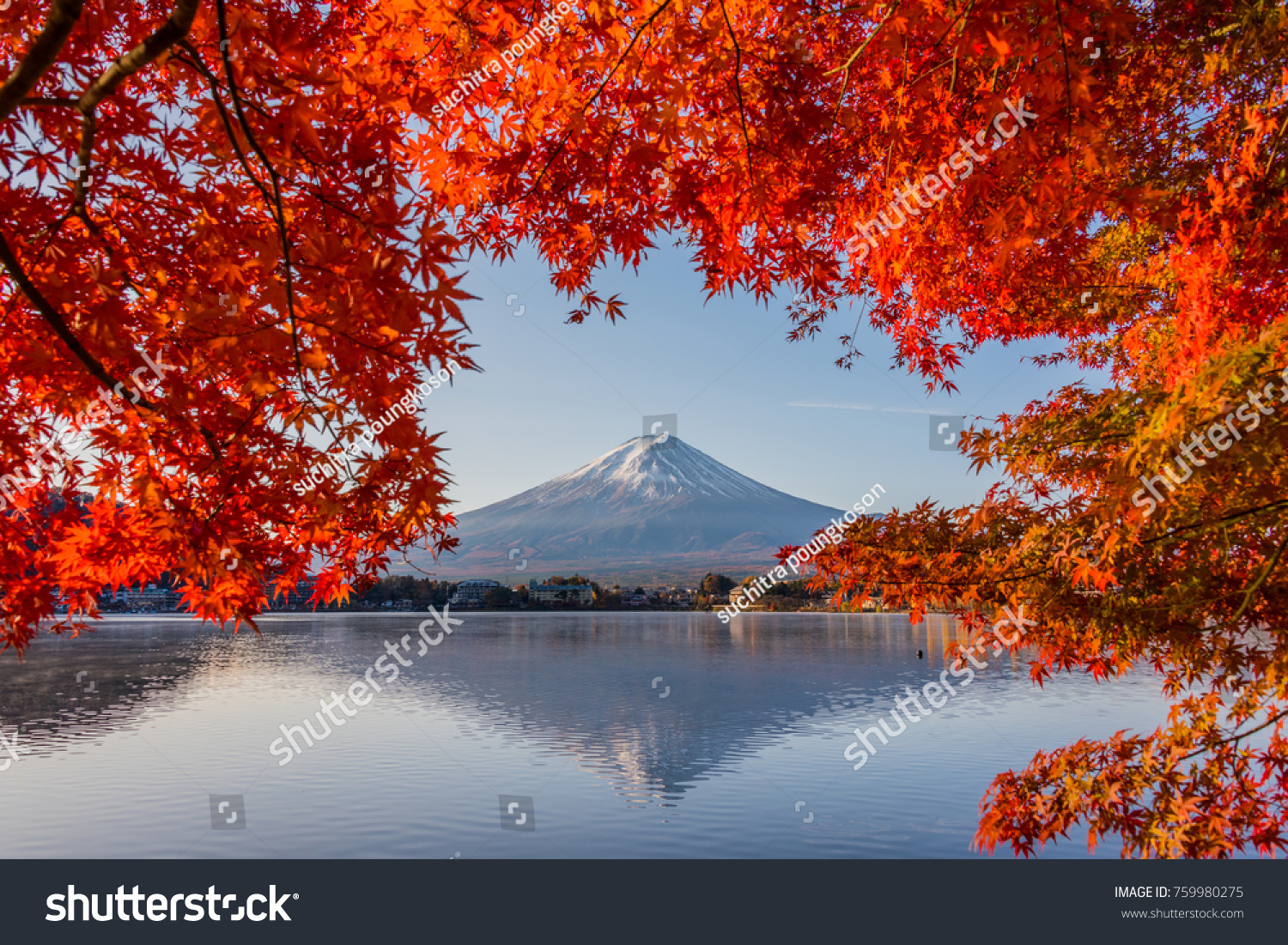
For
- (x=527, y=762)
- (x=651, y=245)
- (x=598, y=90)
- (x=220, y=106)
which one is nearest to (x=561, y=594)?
(x=527, y=762)

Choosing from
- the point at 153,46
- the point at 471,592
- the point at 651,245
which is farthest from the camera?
the point at 471,592

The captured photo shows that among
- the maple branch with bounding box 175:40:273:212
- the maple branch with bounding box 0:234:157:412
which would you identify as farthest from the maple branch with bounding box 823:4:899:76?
the maple branch with bounding box 0:234:157:412

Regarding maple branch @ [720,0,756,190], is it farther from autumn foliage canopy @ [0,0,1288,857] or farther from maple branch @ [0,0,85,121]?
maple branch @ [0,0,85,121]

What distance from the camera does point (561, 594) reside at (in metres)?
126

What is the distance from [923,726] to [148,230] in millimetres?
20460

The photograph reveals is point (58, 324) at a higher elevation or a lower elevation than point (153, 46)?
lower

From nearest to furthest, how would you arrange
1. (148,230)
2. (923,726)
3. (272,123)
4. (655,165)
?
(272,123), (148,230), (655,165), (923,726)

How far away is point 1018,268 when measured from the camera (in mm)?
6543

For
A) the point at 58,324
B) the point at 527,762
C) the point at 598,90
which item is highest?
the point at 598,90

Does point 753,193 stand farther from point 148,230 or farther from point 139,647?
point 139,647

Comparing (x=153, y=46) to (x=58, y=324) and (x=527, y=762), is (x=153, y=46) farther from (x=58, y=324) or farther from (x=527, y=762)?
(x=527, y=762)

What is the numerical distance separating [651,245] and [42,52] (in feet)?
9.70

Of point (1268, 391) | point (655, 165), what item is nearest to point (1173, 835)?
point (1268, 391)

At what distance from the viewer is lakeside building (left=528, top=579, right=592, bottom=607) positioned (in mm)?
125375
